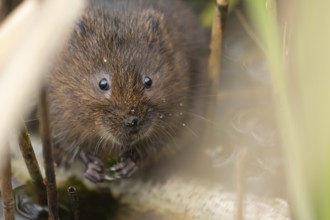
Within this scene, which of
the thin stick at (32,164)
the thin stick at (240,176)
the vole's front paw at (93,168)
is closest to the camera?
the thin stick at (240,176)

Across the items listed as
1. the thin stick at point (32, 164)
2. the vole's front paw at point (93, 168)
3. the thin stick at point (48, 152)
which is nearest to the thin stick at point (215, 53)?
the vole's front paw at point (93, 168)

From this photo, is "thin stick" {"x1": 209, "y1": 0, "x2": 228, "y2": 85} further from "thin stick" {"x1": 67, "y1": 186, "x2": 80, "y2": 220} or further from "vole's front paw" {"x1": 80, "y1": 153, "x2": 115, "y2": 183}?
"thin stick" {"x1": 67, "y1": 186, "x2": 80, "y2": 220}

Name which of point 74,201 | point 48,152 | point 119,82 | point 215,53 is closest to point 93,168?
point 74,201

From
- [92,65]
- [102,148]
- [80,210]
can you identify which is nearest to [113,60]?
[92,65]

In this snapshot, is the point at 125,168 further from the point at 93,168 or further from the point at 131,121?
the point at 131,121

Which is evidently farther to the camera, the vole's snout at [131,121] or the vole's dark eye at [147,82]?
the vole's dark eye at [147,82]

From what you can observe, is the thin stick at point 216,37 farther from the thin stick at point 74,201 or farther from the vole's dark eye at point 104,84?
the thin stick at point 74,201

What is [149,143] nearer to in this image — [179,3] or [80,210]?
→ [80,210]

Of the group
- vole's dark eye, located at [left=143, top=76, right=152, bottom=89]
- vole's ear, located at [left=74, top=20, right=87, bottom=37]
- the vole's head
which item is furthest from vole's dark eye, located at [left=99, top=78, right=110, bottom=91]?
vole's ear, located at [left=74, top=20, right=87, bottom=37]
